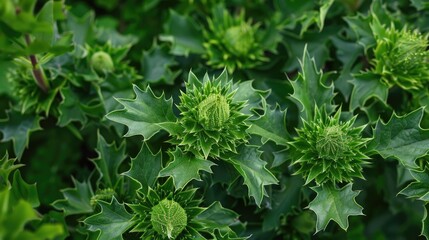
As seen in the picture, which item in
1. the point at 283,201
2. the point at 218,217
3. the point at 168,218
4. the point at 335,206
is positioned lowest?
the point at 283,201

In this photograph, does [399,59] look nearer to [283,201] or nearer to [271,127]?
[271,127]

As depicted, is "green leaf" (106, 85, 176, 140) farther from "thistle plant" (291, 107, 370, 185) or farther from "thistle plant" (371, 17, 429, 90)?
"thistle plant" (371, 17, 429, 90)

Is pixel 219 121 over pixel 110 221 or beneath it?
over

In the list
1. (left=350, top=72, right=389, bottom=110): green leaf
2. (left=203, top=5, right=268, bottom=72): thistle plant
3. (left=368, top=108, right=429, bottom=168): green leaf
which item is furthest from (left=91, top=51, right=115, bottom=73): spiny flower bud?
(left=368, top=108, right=429, bottom=168): green leaf

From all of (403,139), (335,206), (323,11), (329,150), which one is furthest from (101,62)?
(403,139)

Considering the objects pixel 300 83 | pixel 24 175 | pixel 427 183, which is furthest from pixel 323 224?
pixel 24 175

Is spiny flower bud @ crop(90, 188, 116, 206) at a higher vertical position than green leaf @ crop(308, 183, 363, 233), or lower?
lower

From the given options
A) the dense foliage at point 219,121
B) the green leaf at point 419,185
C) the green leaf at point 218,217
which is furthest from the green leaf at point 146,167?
the green leaf at point 419,185
